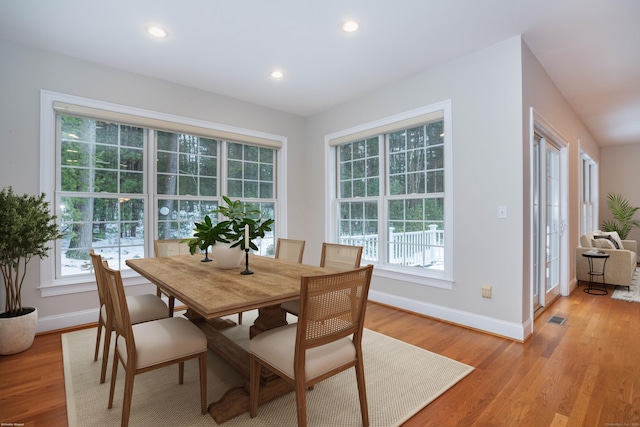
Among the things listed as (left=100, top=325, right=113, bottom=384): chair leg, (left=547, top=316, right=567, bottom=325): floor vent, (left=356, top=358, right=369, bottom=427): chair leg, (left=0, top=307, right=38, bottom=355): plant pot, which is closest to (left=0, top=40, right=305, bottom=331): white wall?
(left=0, top=307, right=38, bottom=355): plant pot

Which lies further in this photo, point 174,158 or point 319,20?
point 174,158

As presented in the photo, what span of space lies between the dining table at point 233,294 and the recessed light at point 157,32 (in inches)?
77.0

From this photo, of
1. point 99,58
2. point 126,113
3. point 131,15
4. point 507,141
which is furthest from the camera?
point 126,113

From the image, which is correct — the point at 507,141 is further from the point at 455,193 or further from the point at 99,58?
the point at 99,58

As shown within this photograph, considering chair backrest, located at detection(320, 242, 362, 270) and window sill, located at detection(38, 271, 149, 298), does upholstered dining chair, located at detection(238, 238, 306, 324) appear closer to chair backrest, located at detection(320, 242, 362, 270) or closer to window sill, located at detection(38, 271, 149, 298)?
chair backrest, located at detection(320, 242, 362, 270)

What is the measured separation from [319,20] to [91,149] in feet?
8.76

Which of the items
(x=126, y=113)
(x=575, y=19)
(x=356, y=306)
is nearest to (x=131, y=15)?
(x=126, y=113)

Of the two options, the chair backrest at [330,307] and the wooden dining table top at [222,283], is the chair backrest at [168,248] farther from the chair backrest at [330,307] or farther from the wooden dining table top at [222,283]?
the chair backrest at [330,307]

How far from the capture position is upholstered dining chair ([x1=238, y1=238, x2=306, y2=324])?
2975 millimetres

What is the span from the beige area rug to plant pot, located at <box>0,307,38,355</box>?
13.7 inches

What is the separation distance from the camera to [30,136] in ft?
9.50

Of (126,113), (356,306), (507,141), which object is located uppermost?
(126,113)

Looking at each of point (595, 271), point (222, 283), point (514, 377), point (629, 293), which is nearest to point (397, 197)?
point (514, 377)

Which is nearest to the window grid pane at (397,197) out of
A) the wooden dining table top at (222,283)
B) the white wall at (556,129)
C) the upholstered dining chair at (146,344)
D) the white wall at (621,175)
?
the white wall at (556,129)
